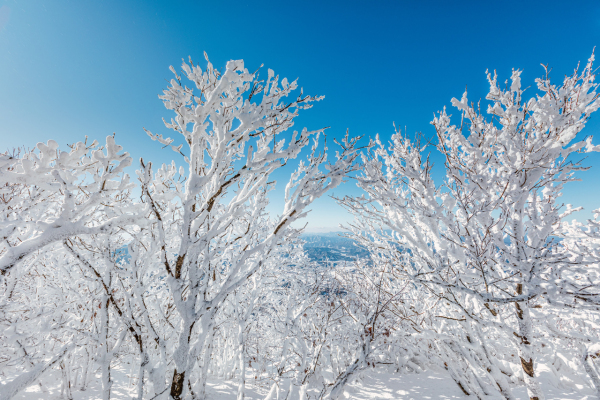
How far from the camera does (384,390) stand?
8914 millimetres

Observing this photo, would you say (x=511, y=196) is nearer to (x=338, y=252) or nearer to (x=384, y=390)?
(x=384, y=390)

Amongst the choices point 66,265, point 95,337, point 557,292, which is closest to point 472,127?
point 557,292

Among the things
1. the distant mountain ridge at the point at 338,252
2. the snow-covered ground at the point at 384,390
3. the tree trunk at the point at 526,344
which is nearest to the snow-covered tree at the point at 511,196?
the tree trunk at the point at 526,344

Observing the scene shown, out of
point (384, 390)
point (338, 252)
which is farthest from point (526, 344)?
point (338, 252)

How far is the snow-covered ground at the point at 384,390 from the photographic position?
781 cm

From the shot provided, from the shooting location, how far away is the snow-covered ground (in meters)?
7.81

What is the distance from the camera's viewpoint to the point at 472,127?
330 cm

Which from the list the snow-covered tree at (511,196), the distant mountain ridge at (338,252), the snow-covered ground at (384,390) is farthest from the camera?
the snow-covered ground at (384,390)

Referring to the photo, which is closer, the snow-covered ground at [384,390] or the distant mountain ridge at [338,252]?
the distant mountain ridge at [338,252]

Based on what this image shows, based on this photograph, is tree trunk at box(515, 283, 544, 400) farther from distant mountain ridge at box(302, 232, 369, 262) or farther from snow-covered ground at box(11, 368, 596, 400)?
snow-covered ground at box(11, 368, 596, 400)

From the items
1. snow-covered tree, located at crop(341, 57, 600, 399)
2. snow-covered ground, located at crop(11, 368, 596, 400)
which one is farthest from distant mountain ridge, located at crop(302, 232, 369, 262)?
snow-covered ground, located at crop(11, 368, 596, 400)

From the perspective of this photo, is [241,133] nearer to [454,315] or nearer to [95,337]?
[95,337]

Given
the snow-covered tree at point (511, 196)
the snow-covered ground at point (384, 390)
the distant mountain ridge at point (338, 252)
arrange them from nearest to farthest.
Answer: the snow-covered tree at point (511, 196)
the distant mountain ridge at point (338, 252)
the snow-covered ground at point (384, 390)

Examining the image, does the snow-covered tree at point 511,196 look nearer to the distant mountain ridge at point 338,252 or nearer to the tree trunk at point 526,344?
the tree trunk at point 526,344
